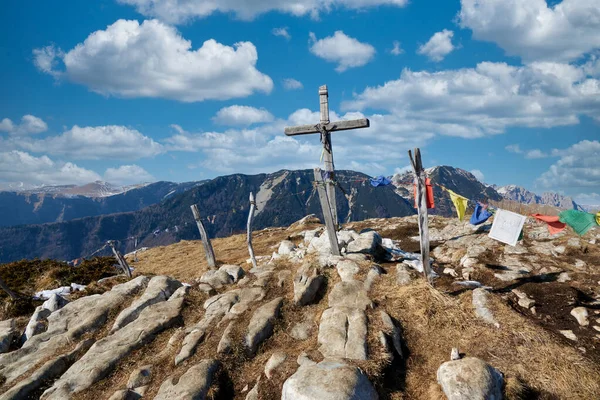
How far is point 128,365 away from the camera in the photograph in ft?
32.2

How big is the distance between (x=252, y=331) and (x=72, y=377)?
523 centimetres

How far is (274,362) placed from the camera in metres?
8.59

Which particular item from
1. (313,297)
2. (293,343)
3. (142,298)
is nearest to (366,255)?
(313,297)

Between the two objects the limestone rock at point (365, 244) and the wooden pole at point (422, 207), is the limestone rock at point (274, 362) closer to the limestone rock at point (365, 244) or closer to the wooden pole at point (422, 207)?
the wooden pole at point (422, 207)

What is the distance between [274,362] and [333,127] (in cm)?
1285

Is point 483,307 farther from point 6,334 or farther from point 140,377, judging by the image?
point 6,334

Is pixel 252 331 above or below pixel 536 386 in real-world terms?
above

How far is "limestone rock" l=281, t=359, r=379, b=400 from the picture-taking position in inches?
264

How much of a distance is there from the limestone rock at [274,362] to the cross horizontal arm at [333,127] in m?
12.4

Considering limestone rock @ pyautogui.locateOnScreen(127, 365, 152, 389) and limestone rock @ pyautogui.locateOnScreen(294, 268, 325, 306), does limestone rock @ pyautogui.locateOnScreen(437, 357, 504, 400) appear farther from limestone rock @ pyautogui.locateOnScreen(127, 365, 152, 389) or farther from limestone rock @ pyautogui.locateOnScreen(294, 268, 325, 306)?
limestone rock @ pyautogui.locateOnScreen(127, 365, 152, 389)

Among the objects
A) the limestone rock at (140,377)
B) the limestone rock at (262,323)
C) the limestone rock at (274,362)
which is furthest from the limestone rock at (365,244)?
the limestone rock at (140,377)

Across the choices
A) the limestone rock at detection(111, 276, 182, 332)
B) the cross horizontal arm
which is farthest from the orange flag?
the limestone rock at detection(111, 276, 182, 332)

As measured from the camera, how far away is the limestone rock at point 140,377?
Result: 8.73 meters

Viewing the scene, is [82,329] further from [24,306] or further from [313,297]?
[313,297]
